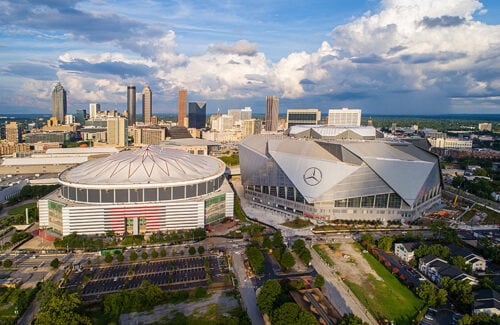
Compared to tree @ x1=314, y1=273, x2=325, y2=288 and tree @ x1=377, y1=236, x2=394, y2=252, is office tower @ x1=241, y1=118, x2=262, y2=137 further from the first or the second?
tree @ x1=314, y1=273, x2=325, y2=288

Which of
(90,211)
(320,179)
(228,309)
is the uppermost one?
(320,179)

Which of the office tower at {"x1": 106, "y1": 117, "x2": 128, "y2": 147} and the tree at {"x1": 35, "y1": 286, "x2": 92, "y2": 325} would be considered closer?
the tree at {"x1": 35, "y1": 286, "x2": 92, "y2": 325}

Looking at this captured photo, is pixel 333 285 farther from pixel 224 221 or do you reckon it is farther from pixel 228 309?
pixel 224 221

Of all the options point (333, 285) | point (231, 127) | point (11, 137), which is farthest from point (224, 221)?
point (231, 127)

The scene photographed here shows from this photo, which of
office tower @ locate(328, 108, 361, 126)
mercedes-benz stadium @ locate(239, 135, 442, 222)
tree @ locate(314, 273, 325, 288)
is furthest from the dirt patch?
office tower @ locate(328, 108, 361, 126)

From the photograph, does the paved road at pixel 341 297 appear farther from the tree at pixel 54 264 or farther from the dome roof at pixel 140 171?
the tree at pixel 54 264

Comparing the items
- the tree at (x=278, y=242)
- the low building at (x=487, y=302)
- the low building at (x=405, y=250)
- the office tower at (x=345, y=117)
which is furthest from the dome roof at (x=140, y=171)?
the office tower at (x=345, y=117)
